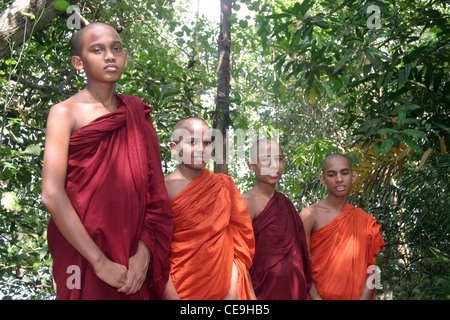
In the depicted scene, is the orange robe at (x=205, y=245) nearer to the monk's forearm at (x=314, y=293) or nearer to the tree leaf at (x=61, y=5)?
the monk's forearm at (x=314, y=293)

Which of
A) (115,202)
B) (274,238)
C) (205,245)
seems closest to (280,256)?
(274,238)

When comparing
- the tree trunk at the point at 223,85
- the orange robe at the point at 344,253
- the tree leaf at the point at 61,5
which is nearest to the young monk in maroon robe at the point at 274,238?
the orange robe at the point at 344,253

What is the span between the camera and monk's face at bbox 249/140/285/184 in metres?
3.24

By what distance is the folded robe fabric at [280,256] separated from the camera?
3.06m

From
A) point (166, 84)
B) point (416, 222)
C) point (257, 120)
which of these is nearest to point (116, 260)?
point (166, 84)

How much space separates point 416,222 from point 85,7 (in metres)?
4.17

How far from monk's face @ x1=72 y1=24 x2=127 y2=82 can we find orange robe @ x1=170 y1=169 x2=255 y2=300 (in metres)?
0.84

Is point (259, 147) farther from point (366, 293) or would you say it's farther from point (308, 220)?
point (366, 293)

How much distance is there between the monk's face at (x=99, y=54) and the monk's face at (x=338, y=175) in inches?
73.7

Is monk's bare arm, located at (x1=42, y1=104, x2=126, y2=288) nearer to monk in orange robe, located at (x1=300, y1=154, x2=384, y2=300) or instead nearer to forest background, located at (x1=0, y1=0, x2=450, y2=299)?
forest background, located at (x1=0, y1=0, x2=450, y2=299)

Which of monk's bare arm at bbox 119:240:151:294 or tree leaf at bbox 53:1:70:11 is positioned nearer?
monk's bare arm at bbox 119:240:151:294

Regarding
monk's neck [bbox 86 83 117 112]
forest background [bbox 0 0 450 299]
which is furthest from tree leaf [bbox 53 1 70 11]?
monk's neck [bbox 86 83 117 112]

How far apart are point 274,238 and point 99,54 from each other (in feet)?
5.48
